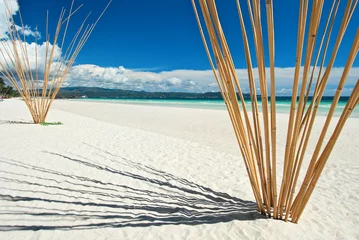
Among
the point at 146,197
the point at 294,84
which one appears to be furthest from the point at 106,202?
the point at 294,84

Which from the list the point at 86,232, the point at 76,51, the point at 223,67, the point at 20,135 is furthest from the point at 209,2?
the point at 76,51

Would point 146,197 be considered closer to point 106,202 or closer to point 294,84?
point 106,202

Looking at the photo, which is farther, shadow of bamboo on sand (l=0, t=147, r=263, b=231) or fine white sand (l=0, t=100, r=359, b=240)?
shadow of bamboo on sand (l=0, t=147, r=263, b=231)

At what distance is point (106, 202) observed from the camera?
2213 mm

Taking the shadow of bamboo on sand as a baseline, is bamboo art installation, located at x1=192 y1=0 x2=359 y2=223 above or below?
above

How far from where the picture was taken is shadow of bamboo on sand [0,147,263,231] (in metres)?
1.89

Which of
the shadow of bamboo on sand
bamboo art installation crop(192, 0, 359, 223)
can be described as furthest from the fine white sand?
bamboo art installation crop(192, 0, 359, 223)

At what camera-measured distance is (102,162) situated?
3502 millimetres

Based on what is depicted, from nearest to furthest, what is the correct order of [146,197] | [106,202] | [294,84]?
[294,84] → [106,202] → [146,197]

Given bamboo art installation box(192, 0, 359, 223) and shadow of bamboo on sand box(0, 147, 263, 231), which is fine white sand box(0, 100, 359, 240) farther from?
bamboo art installation box(192, 0, 359, 223)

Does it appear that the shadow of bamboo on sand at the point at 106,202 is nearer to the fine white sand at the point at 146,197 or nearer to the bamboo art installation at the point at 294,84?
the fine white sand at the point at 146,197

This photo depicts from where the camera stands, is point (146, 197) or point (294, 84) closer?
point (294, 84)

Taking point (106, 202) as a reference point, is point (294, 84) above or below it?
above

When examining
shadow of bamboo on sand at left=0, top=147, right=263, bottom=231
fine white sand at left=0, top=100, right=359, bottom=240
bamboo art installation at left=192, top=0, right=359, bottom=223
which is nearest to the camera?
bamboo art installation at left=192, top=0, right=359, bottom=223
